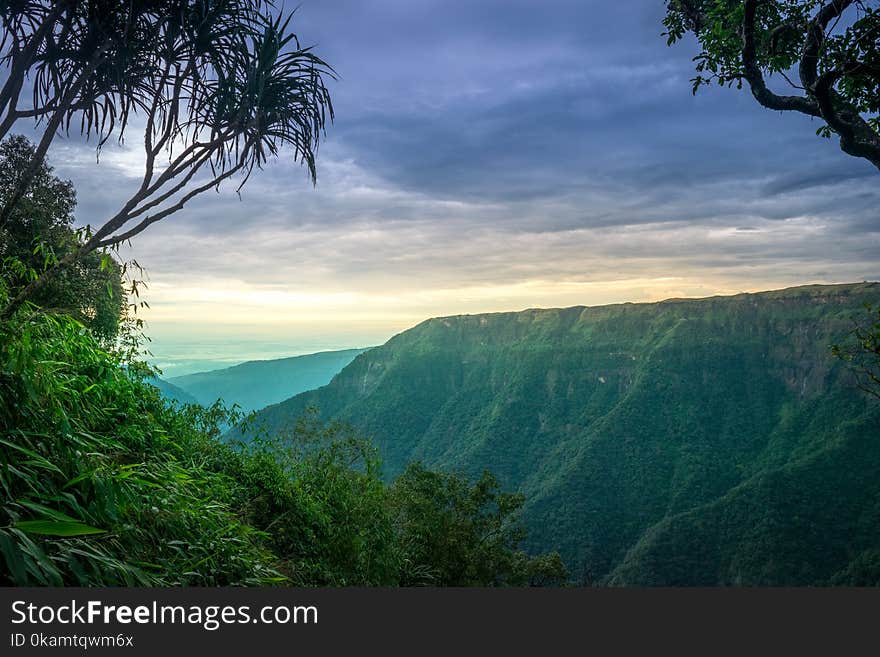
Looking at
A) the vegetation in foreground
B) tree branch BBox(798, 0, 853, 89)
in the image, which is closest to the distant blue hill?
the vegetation in foreground

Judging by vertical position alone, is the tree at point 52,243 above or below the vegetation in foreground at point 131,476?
above

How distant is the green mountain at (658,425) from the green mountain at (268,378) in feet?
128

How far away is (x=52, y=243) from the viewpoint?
677 centimetres

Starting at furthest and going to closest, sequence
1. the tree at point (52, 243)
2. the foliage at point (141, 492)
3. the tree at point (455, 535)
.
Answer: the tree at point (455, 535) → the tree at point (52, 243) → the foliage at point (141, 492)

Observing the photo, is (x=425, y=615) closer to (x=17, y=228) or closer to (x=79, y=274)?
(x=79, y=274)

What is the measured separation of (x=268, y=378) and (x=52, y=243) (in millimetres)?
152547

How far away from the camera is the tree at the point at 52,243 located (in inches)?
256

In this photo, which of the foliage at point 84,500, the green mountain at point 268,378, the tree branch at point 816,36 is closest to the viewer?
the foliage at point 84,500

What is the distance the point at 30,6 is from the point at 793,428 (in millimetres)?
82845

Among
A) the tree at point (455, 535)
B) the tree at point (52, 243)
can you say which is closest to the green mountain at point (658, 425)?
the tree at point (455, 535)

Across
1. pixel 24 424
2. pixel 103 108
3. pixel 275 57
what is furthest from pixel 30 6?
pixel 24 424

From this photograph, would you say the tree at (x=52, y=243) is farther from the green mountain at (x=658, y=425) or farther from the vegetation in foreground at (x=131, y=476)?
the green mountain at (x=658, y=425)

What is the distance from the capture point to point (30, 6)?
367 centimetres

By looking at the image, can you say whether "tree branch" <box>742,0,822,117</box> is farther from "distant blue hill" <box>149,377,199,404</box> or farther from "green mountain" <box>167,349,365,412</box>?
"green mountain" <box>167,349,365,412</box>
